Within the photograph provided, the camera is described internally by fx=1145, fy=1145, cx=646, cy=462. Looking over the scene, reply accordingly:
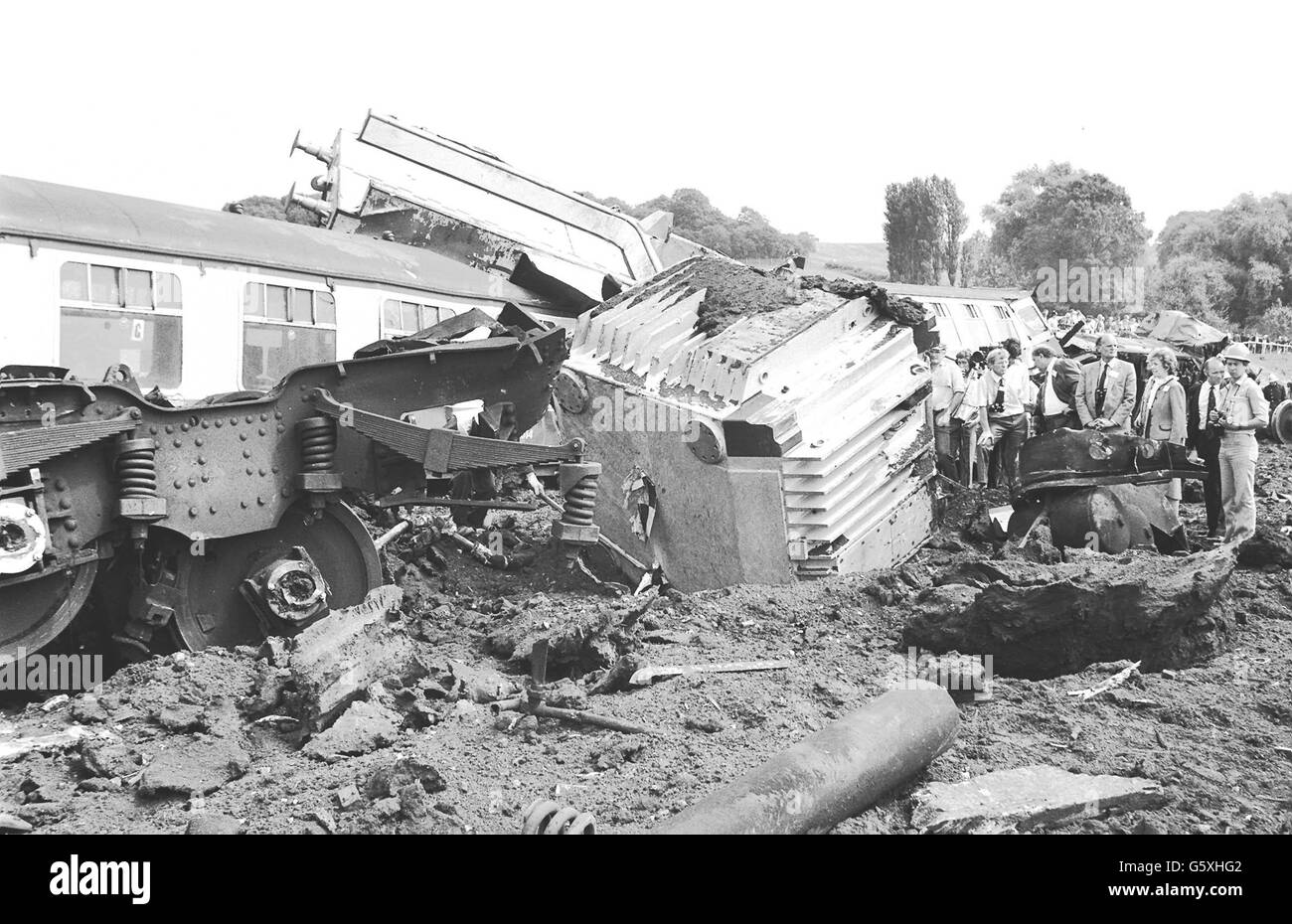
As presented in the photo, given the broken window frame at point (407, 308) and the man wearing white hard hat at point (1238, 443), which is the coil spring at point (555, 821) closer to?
the man wearing white hard hat at point (1238, 443)

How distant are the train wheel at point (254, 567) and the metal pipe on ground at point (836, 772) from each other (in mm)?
2786

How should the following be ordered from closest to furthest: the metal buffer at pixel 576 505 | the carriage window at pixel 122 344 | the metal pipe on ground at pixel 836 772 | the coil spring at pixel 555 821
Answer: the coil spring at pixel 555 821 → the metal pipe on ground at pixel 836 772 → the metal buffer at pixel 576 505 → the carriage window at pixel 122 344

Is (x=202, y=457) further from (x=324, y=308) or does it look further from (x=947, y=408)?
(x=947, y=408)

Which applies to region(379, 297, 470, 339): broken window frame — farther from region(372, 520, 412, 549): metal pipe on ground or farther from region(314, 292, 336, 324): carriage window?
region(372, 520, 412, 549): metal pipe on ground

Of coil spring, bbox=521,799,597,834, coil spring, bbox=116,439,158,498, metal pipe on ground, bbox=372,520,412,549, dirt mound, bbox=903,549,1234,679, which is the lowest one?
coil spring, bbox=521,799,597,834

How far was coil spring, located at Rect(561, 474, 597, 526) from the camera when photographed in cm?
583

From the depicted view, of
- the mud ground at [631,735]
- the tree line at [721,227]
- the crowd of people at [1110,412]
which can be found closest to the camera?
the mud ground at [631,735]

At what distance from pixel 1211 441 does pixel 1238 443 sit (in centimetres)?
31

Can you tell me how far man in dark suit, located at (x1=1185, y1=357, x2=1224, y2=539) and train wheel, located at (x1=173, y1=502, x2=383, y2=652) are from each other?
6.04 m

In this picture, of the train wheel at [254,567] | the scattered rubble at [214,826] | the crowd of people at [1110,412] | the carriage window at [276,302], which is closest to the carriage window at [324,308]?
the carriage window at [276,302]

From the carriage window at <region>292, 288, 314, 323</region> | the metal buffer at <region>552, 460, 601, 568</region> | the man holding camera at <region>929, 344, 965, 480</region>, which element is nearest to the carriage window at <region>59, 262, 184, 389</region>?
the carriage window at <region>292, 288, 314, 323</region>

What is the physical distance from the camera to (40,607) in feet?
15.3

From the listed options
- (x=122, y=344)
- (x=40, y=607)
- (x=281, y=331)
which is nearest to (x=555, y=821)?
(x=40, y=607)

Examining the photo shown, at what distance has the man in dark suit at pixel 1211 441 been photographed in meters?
8.34
